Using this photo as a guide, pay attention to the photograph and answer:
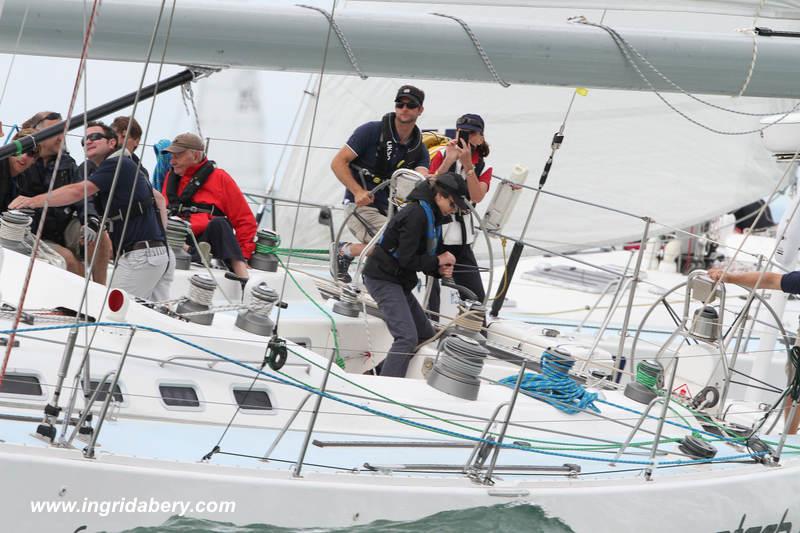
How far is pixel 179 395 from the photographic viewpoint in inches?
142

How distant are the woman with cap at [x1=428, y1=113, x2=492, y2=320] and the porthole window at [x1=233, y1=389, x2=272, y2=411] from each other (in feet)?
5.14

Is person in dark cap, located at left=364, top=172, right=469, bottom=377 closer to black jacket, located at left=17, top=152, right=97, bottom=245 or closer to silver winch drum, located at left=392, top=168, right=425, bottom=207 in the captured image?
silver winch drum, located at left=392, top=168, right=425, bottom=207

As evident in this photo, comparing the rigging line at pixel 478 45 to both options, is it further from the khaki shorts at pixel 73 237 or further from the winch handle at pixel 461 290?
the khaki shorts at pixel 73 237

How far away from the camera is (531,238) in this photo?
25.9ft

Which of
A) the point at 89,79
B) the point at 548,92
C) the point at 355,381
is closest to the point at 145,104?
the point at 89,79

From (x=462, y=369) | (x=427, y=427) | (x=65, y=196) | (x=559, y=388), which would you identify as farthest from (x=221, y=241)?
(x=427, y=427)

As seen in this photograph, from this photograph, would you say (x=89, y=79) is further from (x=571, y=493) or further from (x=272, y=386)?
(x=571, y=493)

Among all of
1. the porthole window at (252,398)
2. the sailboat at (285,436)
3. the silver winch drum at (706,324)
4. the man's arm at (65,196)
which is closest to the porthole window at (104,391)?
the sailboat at (285,436)

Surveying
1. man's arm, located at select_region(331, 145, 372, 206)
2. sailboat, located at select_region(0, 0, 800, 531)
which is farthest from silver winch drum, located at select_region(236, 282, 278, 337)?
man's arm, located at select_region(331, 145, 372, 206)

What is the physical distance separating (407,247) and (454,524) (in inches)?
57.6

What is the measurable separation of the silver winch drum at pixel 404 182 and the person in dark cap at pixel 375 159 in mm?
122

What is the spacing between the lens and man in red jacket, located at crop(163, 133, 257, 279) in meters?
5.59

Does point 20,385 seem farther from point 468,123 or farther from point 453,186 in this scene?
point 468,123

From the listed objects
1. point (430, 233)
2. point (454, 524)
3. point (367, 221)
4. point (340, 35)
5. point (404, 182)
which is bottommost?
point (454, 524)
